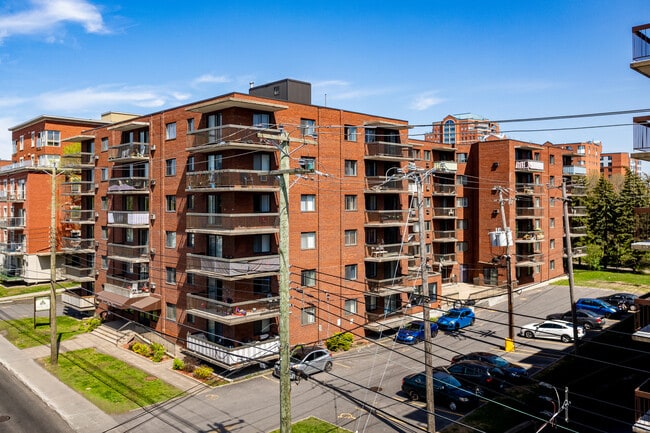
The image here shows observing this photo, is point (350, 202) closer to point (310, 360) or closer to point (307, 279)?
point (307, 279)

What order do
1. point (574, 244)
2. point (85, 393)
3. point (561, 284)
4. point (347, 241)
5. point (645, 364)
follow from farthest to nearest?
point (574, 244) < point (561, 284) < point (347, 241) < point (645, 364) < point (85, 393)

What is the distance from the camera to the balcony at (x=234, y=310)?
99.5ft

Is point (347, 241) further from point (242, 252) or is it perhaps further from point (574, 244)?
point (574, 244)

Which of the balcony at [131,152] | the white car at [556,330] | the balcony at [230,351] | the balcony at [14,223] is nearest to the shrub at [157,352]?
the balcony at [230,351]

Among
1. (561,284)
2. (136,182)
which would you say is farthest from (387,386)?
(561,284)

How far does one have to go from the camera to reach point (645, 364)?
31531 millimetres

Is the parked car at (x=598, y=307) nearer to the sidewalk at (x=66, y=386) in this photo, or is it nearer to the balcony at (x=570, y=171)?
the balcony at (x=570, y=171)

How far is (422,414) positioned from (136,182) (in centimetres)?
2737

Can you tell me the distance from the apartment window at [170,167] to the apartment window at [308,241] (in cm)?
1046

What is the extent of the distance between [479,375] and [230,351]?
13929 mm

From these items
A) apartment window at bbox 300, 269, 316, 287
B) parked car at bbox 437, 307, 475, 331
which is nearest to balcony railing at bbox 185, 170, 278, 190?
apartment window at bbox 300, 269, 316, 287

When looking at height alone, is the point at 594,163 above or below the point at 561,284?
above

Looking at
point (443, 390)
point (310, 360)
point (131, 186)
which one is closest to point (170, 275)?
point (131, 186)

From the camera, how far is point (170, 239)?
37406mm
